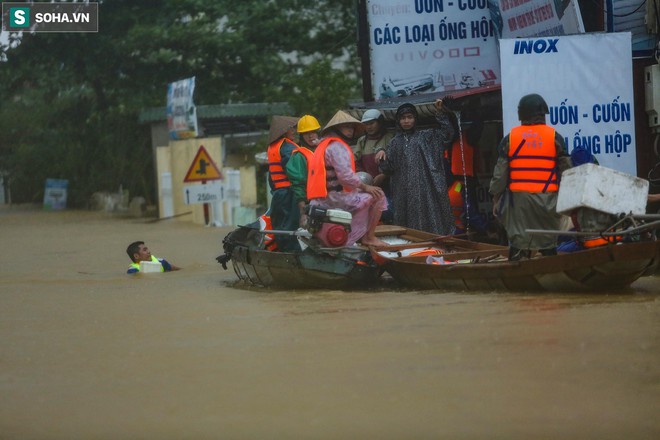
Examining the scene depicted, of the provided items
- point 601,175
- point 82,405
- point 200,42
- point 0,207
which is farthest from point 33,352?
point 0,207

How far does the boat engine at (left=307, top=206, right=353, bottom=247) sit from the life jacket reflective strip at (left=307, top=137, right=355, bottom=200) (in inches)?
9.8

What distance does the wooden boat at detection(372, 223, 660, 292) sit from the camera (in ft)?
29.5

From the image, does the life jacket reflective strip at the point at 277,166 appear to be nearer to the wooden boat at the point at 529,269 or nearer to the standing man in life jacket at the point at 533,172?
the wooden boat at the point at 529,269

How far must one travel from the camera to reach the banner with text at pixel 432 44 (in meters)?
15.3

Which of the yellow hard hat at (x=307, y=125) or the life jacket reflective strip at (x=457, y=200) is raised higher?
the yellow hard hat at (x=307, y=125)

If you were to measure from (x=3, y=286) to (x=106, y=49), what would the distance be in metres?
15.4

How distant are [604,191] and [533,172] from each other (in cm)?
90

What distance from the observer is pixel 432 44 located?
1538 centimetres

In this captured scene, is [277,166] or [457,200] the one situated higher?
[277,166]

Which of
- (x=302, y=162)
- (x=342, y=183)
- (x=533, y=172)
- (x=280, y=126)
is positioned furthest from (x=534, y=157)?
(x=280, y=126)

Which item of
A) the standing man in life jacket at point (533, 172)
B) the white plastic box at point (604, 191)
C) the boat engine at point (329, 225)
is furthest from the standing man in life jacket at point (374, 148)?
the white plastic box at point (604, 191)

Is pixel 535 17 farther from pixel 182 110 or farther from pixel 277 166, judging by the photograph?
pixel 182 110

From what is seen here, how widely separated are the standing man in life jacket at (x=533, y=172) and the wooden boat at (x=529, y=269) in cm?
33

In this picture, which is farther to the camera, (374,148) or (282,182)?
(374,148)
